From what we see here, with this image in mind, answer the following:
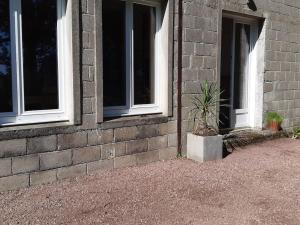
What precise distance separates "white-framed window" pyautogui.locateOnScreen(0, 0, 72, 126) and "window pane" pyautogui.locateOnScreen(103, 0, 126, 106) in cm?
73

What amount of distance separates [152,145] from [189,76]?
1.35 metres

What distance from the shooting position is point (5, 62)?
443cm

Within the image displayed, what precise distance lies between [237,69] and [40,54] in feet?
15.0

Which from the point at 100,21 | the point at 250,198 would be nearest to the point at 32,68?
the point at 100,21

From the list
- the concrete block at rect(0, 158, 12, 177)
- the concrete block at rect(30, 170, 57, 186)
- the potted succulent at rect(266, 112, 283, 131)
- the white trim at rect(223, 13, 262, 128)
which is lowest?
the concrete block at rect(30, 170, 57, 186)

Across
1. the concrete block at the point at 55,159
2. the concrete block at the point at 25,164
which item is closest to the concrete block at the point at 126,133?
the concrete block at the point at 55,159

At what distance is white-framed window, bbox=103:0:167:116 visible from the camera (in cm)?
538

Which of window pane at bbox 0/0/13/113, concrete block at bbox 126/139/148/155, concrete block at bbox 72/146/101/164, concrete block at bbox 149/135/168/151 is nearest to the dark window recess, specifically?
concrete block at bbox 149/135/168/151

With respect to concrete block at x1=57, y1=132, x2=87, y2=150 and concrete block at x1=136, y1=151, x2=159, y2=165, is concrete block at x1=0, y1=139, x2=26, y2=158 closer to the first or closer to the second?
concrete block at x1=57, y1=132, x2=87, y2=150

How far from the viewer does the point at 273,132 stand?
7840 millimetres

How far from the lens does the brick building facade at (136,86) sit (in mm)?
4578

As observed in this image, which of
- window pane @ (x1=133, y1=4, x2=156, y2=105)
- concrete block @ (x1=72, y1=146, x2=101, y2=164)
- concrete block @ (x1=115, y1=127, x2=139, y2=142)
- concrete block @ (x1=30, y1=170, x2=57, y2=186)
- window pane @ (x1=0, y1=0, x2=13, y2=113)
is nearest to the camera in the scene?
window pane @ (x1=0, y1=0, x2=13, y2=113)

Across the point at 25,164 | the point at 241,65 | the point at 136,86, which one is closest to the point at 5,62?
the point at 25,164

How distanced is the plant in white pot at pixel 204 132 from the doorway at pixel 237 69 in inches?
48.9
